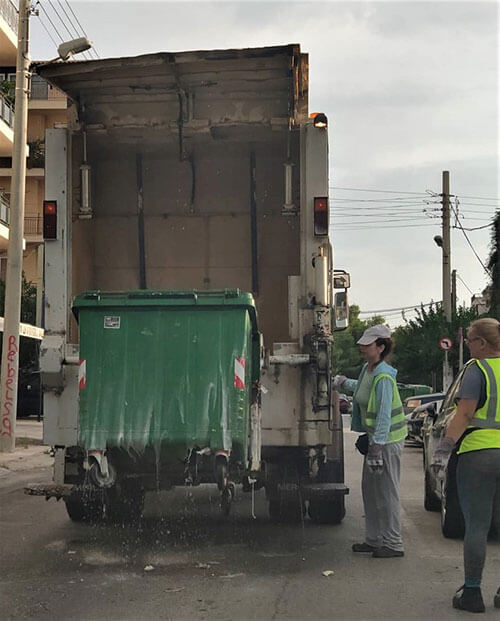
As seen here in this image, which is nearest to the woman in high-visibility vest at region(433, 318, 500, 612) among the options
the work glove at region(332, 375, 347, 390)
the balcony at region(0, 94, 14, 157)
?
the work glove at region(332, 375, 347, 390)

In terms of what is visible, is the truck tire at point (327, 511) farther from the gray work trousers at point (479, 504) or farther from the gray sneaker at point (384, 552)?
the gray work trousers at point (479, 504)

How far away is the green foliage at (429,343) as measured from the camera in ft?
108

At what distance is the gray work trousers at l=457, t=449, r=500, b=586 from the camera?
17.7ft

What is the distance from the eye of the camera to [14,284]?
15438 millimetres

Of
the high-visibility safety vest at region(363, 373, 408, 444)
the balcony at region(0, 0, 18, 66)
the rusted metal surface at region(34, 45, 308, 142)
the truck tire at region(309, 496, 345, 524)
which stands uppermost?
the balcony at region(0, 0, 18, 66)

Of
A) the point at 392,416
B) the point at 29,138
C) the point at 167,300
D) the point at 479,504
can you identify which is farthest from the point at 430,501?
the point at 29,138

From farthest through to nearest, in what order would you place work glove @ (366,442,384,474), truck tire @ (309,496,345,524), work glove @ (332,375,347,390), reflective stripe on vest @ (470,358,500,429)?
truck tire @ (309,496,345,524), work glove @ (332,375,347,390), work glove @ (366,442,384,474), reflective stripe on vest @ (470,358,500,429)

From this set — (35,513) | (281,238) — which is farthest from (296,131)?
(35,513)

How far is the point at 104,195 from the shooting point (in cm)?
850

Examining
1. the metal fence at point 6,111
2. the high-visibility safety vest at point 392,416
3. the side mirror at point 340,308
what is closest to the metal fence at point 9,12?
the metal fence at point 6,111

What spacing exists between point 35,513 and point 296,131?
4.61 metres

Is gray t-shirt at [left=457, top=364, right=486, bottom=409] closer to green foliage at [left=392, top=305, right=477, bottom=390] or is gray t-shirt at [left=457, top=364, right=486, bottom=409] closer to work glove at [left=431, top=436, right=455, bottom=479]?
work glove at [left=431, top=436, right=455, bottom=479]

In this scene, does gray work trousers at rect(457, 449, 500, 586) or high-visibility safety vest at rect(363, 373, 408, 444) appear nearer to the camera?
gray work trousers at rect(457, 449, 500, 586)

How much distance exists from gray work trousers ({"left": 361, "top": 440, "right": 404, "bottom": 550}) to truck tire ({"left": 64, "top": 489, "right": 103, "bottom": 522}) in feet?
7.19
